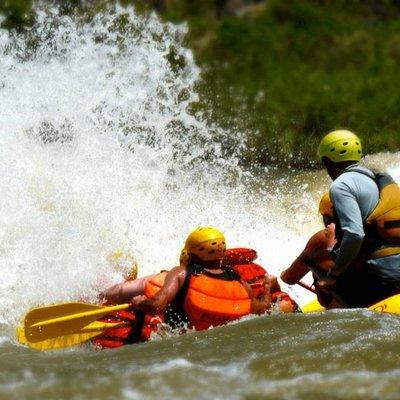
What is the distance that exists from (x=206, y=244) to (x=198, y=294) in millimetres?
291

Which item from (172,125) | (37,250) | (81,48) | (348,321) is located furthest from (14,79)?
(348,321)

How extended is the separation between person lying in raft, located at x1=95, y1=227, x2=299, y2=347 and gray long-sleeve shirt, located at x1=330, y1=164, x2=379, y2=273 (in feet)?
1.90

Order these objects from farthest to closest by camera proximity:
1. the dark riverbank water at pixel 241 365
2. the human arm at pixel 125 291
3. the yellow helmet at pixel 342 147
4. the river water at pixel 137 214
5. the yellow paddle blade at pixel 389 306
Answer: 1. the human arm at pixel 125 291
2. the yellow helmet at pixel 342 147
3. the yellow paddle blade at pixel 389 306
4. the river water at pixel 137 214
5. the dark riverbank water at pixel 241 365

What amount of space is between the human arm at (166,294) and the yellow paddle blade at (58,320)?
0.21m

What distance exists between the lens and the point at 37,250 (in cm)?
667

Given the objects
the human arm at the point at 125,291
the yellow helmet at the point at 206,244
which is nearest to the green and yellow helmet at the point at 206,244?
the yellow helmet at the point at 206,244

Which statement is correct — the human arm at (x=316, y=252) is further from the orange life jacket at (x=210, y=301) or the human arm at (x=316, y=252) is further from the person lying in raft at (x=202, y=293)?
the orange life jacket at (x=210, y=301)

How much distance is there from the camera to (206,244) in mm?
5312

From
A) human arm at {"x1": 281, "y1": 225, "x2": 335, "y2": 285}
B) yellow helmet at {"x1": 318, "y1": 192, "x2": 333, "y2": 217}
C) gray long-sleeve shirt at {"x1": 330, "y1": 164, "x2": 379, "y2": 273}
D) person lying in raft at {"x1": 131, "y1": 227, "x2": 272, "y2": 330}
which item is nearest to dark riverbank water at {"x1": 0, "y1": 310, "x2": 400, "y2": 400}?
person lying in raft at {"x1": 131, "y1": 227, "x2": 272, "y2": 330}

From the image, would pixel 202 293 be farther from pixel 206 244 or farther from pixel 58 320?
pixel 58 320

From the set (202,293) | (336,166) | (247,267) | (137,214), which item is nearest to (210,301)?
(202,293)

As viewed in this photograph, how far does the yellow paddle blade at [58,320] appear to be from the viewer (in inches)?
212

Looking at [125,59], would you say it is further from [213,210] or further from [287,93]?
[287,93]

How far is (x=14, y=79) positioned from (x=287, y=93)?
17.0 ft
